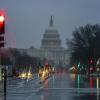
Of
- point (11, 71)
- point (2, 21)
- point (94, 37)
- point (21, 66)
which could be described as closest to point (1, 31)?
point (2, 21)

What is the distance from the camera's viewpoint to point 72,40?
12800cm

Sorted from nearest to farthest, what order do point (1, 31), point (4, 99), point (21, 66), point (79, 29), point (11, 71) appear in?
point (1, 31), point (4, 99), point (11, 71), point (79, 29), point (21, 66)

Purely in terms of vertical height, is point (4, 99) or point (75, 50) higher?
point (75, 50)

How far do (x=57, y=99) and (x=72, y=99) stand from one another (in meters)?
0.70

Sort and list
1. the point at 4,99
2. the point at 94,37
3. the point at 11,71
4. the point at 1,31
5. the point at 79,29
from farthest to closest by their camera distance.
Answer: the point at 79,29 < the point at 94,37 < the point at 11,71 < the point at 4,99 < the point at 1,31

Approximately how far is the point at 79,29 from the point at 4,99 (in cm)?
9692

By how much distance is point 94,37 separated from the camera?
114 m

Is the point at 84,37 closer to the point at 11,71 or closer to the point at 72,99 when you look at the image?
the point at 11,71

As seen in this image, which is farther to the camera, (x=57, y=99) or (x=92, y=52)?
(x=92, y=52)

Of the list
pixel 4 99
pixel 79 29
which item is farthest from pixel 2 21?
pixel 79 29

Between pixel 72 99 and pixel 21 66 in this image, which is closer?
pixel 72 99

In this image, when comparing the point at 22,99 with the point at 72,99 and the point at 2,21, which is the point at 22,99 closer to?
the point at 72,99

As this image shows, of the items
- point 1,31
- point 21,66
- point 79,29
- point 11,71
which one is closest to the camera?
point 1,31

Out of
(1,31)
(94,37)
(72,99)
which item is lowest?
(72,99)
